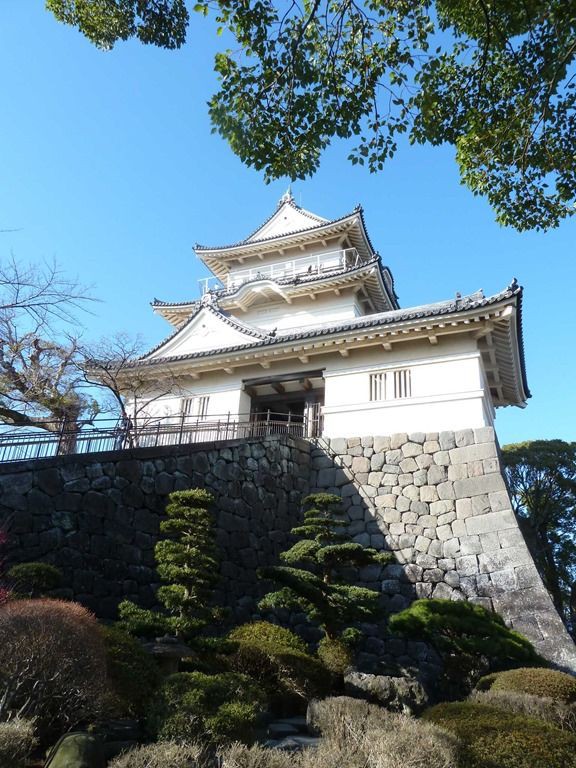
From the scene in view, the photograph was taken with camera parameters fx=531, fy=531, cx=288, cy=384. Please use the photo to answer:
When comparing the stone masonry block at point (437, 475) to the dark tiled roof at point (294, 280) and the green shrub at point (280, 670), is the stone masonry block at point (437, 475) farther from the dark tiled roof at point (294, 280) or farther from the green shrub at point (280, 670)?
the dark tiled roof at point (294, 280)

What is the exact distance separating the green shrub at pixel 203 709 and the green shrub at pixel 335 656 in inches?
108

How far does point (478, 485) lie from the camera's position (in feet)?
36.7

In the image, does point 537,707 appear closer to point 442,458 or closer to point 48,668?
point 48,668

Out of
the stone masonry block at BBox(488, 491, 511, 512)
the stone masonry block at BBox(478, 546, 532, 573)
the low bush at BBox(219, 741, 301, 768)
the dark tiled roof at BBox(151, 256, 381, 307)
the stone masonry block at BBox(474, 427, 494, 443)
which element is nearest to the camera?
the low bush at BBox(219, 741, 301, 768)

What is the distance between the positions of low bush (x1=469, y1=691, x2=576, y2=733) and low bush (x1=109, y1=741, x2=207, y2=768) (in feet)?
9.23

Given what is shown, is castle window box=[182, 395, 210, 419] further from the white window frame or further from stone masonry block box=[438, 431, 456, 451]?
stone masonry block box=[438, 431, 456, 451]

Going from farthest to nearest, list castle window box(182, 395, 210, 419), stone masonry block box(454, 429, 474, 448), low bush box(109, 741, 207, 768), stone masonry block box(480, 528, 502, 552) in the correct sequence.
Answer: castle window box(182, 395, 210, 419) < stone masonry block box(454, 429, 474, 448) < stone masonry block box(480, 528, 502, 552) < low bush box(109, 741, 207, 768)

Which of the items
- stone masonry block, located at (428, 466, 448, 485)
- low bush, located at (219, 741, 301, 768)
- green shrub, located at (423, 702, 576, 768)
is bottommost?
low bush, located at (219, 741, 301, 768)

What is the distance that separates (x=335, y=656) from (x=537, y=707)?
333 cm

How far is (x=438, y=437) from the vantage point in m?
12.1

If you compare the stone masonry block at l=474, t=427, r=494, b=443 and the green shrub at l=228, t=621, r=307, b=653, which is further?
the stone masonry block at l=474, t=427, r=494, b=443

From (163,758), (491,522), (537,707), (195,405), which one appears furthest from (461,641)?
(195,405)

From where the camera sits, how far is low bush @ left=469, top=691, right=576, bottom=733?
16.4 ft

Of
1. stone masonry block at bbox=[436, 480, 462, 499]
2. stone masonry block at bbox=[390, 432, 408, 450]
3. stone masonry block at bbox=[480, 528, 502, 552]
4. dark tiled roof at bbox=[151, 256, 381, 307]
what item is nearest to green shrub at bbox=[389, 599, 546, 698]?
stone masonry block at bbox=[480, 528, 502, 552]
